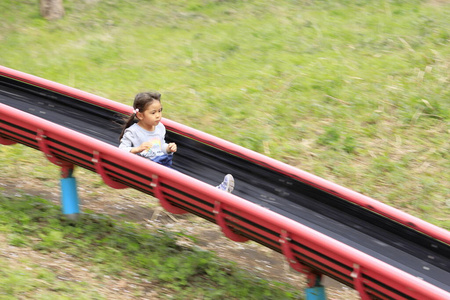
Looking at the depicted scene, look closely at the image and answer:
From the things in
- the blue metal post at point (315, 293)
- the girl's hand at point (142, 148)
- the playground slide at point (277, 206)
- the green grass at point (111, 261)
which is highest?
the girl's hand at point (142, 148)

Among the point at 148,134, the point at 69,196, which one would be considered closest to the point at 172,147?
the point at 148,134

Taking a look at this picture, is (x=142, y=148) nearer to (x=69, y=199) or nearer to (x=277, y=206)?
(x=69, y=199)

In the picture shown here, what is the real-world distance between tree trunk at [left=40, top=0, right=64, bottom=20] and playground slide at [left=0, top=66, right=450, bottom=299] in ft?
17.7

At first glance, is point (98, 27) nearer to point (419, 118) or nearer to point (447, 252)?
point (419, 118)

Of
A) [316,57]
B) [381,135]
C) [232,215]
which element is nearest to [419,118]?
[381,135]

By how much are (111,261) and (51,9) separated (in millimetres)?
7716

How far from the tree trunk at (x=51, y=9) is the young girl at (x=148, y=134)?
262 inches

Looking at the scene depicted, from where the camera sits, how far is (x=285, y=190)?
5730mm

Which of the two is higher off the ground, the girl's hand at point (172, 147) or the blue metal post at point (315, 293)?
the girl's hand at point (172, 147)

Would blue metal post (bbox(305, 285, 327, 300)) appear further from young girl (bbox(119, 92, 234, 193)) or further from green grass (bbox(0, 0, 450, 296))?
green grass (bbox(0, 0, 450, 296))

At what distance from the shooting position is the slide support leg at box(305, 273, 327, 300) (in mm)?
4574

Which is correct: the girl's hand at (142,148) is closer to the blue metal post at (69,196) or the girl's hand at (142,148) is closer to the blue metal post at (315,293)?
the blue metal post at (69,196)

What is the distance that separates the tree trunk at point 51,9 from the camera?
11.5 meters

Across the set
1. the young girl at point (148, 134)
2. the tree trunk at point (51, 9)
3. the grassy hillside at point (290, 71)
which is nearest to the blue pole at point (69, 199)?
the young girl at point (148, 134)
